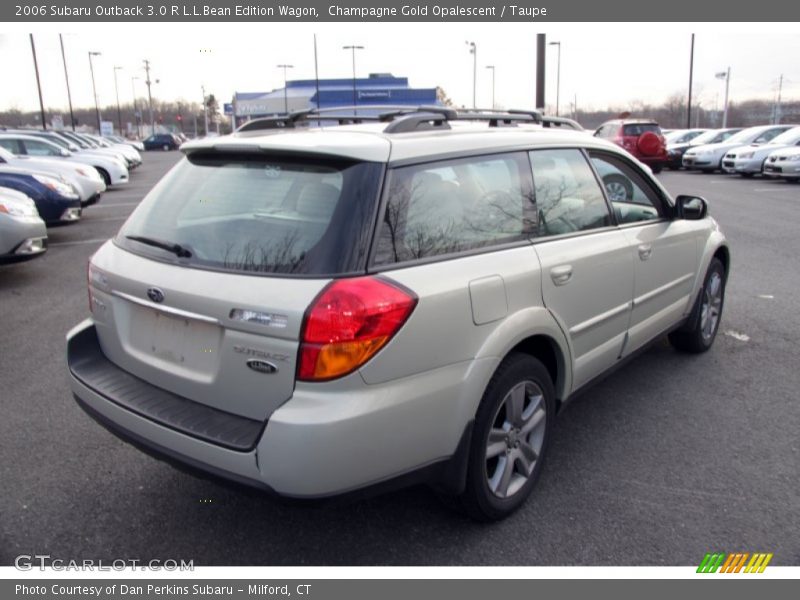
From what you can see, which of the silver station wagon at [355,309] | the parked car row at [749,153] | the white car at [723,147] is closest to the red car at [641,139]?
the white car at [723,147]

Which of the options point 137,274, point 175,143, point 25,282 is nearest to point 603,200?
point 137,274

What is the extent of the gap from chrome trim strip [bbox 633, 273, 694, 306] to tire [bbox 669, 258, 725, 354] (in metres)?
0.41

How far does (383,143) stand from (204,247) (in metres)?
0.84

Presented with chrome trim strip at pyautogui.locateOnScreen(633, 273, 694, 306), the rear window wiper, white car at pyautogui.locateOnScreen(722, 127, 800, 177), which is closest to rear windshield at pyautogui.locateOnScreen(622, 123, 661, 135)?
white car at pyautogui.locateOnScreen(722, 127, 800, 177)

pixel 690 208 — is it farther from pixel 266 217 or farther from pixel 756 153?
pixel 756 153

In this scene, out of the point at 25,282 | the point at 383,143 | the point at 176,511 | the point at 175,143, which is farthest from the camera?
the point at 175,143

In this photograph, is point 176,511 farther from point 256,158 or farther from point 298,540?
point 256,158

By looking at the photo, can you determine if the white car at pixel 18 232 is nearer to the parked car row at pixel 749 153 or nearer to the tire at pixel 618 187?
the tire at pixel 618 187

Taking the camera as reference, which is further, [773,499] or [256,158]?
[773,499]

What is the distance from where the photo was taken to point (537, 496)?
324cm

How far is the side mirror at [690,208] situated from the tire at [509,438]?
75.7 inches

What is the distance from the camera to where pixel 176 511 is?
3.12m

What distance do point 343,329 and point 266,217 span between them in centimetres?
67

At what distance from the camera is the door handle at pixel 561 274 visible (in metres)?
3.16
